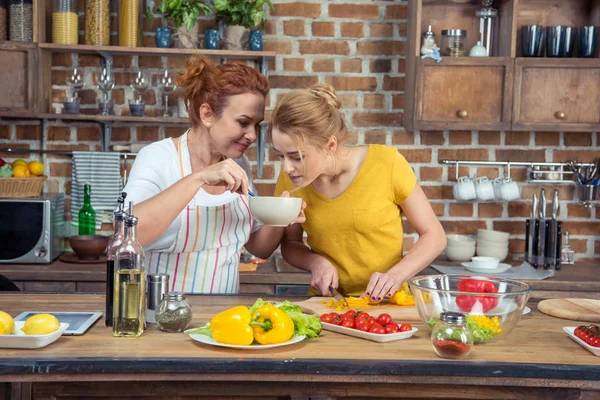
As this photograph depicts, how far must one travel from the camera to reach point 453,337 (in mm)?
1652

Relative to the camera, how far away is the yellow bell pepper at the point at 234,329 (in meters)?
1.72

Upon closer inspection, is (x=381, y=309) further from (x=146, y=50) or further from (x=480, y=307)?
(x=146, y=50)

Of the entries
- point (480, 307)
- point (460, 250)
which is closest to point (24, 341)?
point (480, 307)

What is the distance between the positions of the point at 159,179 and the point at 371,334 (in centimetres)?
97

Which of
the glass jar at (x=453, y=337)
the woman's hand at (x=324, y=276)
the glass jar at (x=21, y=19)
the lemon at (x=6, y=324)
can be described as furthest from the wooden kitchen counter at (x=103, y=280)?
the glass jar at (x=453, y=337)

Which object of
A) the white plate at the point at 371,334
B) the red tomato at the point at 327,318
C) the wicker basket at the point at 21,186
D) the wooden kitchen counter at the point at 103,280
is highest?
the wicker basket at the point at 21,186

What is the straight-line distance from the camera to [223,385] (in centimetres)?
168

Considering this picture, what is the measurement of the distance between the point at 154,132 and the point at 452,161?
5.30ft

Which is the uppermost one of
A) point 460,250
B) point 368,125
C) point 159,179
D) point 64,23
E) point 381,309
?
point 64,23

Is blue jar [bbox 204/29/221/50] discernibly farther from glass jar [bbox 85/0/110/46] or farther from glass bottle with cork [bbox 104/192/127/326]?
glass bottle with cork [bbox 104/192/127/326]

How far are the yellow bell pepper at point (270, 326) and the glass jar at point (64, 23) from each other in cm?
250

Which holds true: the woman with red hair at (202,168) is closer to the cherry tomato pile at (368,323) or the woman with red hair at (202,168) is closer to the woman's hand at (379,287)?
the woman's hand at (379,287)

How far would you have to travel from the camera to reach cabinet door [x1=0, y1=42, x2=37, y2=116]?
144 inches

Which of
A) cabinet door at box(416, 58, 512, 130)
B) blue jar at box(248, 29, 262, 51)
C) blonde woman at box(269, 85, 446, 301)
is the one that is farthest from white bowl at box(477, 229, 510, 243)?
blue jar at box(248, 29, 262, 51)
